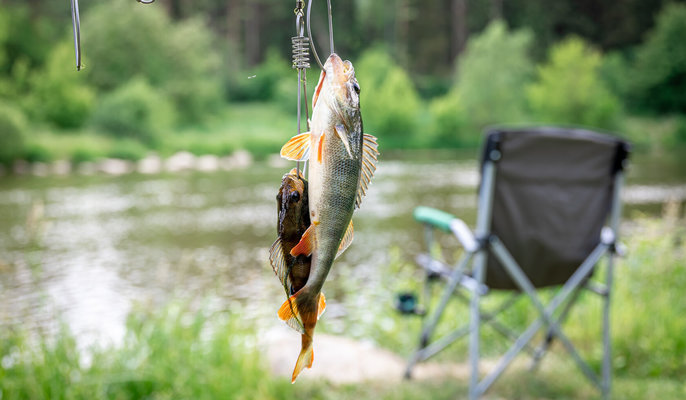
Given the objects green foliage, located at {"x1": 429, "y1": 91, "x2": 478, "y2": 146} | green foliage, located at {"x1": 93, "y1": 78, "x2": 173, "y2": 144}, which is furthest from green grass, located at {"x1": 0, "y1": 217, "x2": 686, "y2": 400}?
green foliage, located at {"x1": 429, "y1": 91, "x2": 478, "y2": 146}

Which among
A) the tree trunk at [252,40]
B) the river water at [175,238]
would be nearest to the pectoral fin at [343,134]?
the river water at [175,238]

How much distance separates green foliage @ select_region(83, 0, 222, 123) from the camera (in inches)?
1197

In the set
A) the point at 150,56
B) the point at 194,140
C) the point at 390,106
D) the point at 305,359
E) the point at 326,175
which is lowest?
the point at 194,140

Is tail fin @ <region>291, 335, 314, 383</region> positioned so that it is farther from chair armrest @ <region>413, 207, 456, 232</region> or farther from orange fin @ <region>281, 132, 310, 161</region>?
chair armrest @ <region>413, 207, 456, 232</region>

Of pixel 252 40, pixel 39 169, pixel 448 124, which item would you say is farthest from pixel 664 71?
pixel 39 169

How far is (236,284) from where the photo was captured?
28.7 feet

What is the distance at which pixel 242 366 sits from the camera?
3.90 metres

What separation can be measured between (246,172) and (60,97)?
431 inches

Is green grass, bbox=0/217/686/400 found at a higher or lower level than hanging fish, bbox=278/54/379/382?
lower

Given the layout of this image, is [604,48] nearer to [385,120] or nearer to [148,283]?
[385,120]

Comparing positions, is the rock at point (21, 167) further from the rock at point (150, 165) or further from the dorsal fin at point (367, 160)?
the dorsal fin at point (367, 160)

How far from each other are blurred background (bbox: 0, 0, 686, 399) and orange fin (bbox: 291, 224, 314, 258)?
0.76 ft

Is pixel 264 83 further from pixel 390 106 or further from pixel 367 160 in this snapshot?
pixel 367 160

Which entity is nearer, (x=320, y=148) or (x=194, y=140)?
(x=320, y=148)
